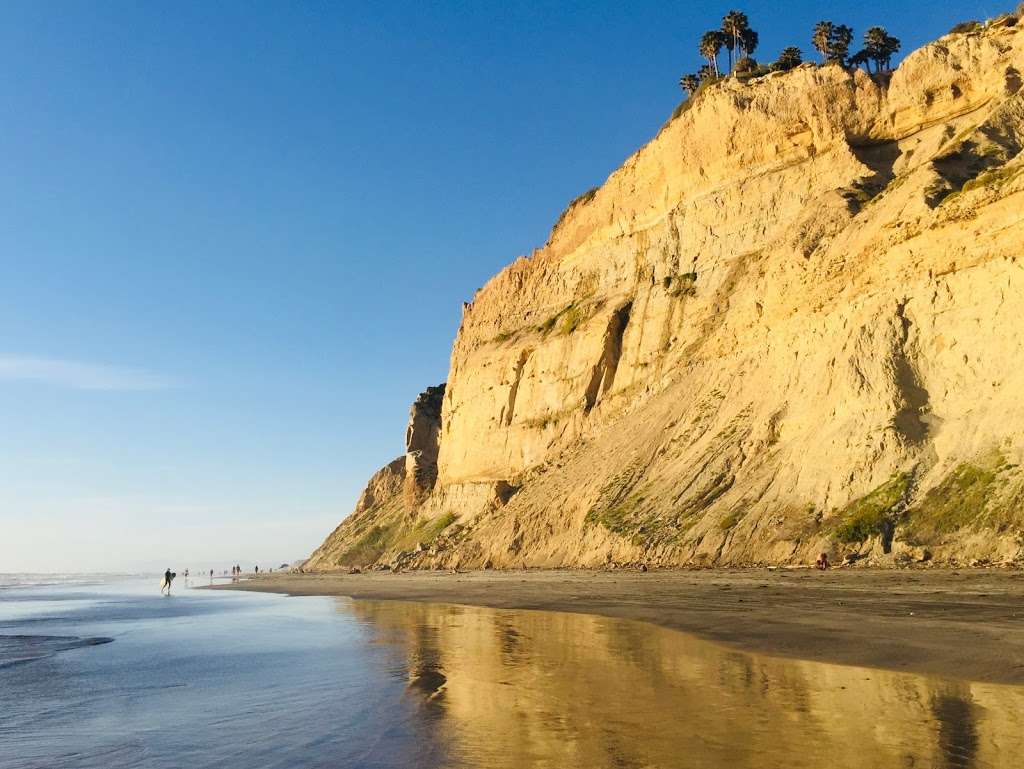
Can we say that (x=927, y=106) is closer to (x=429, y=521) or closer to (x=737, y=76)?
(x=737, y=76)

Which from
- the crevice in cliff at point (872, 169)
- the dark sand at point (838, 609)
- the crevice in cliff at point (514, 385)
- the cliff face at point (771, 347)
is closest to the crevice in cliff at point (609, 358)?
the cliff face at point (771, 347)

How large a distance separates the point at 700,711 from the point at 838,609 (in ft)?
31.5

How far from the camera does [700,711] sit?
30.2 ft

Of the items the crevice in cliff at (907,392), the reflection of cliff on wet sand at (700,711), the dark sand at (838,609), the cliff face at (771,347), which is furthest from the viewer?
the crevice in cliff at (907,392)

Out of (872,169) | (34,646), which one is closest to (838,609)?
(34,646)

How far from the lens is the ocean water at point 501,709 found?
7559 mm

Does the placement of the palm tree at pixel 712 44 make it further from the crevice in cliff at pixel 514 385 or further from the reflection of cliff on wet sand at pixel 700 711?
the reflection of cliff on wet sand at pixel 700 711

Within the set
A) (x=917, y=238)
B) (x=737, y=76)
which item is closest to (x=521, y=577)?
(x=917, y=238)

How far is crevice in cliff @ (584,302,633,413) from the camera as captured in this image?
5666 centimetres

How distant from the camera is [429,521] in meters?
70.8

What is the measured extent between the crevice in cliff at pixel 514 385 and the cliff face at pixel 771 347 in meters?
0.18

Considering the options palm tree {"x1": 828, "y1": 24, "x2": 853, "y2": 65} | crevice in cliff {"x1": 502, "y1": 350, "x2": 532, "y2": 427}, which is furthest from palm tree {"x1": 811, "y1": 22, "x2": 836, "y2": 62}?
crevice in cliff {"x1": 502, "y1": 350, "x2": 532, "y2": 427}

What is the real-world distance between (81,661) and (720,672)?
1442cm

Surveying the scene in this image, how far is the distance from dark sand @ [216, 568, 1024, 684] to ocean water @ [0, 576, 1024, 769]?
3.23 feet
